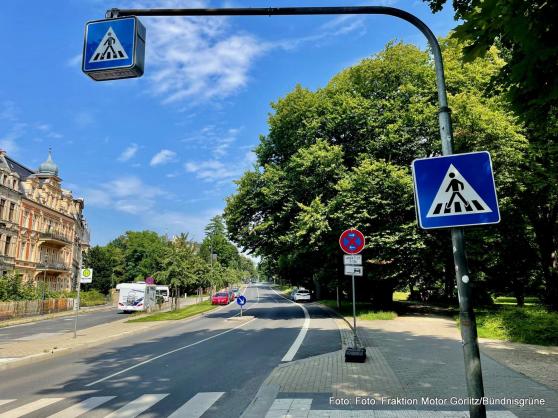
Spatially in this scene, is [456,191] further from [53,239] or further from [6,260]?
[53,239]

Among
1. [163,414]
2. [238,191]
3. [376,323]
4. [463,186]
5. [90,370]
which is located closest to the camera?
[463,186]

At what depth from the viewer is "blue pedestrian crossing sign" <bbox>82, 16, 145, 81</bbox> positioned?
16.0ft

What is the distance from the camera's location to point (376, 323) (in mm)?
19641

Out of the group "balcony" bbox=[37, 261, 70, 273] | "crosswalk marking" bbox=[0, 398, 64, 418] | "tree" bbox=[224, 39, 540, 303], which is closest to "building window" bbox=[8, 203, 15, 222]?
"balcony" bbox=[37, 261, 70, 273]

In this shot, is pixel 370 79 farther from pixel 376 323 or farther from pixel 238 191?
pixel 376 323

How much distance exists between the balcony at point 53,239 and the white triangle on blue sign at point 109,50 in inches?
1964

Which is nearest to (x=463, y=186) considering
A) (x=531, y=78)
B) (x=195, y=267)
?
(x=531, y=78)

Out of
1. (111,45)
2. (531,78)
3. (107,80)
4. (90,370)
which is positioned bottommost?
(90,370)

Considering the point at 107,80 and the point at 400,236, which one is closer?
the point at 107,80

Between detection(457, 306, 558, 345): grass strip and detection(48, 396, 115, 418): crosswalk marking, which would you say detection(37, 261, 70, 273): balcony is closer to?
detection(48, 396, 115, 418): crosswalk marking

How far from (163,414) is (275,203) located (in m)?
19.6

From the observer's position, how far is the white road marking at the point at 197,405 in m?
6.50

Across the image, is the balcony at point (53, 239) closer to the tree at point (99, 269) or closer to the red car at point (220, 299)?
the tree at point (99, 269)

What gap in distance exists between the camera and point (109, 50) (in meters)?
4.95
